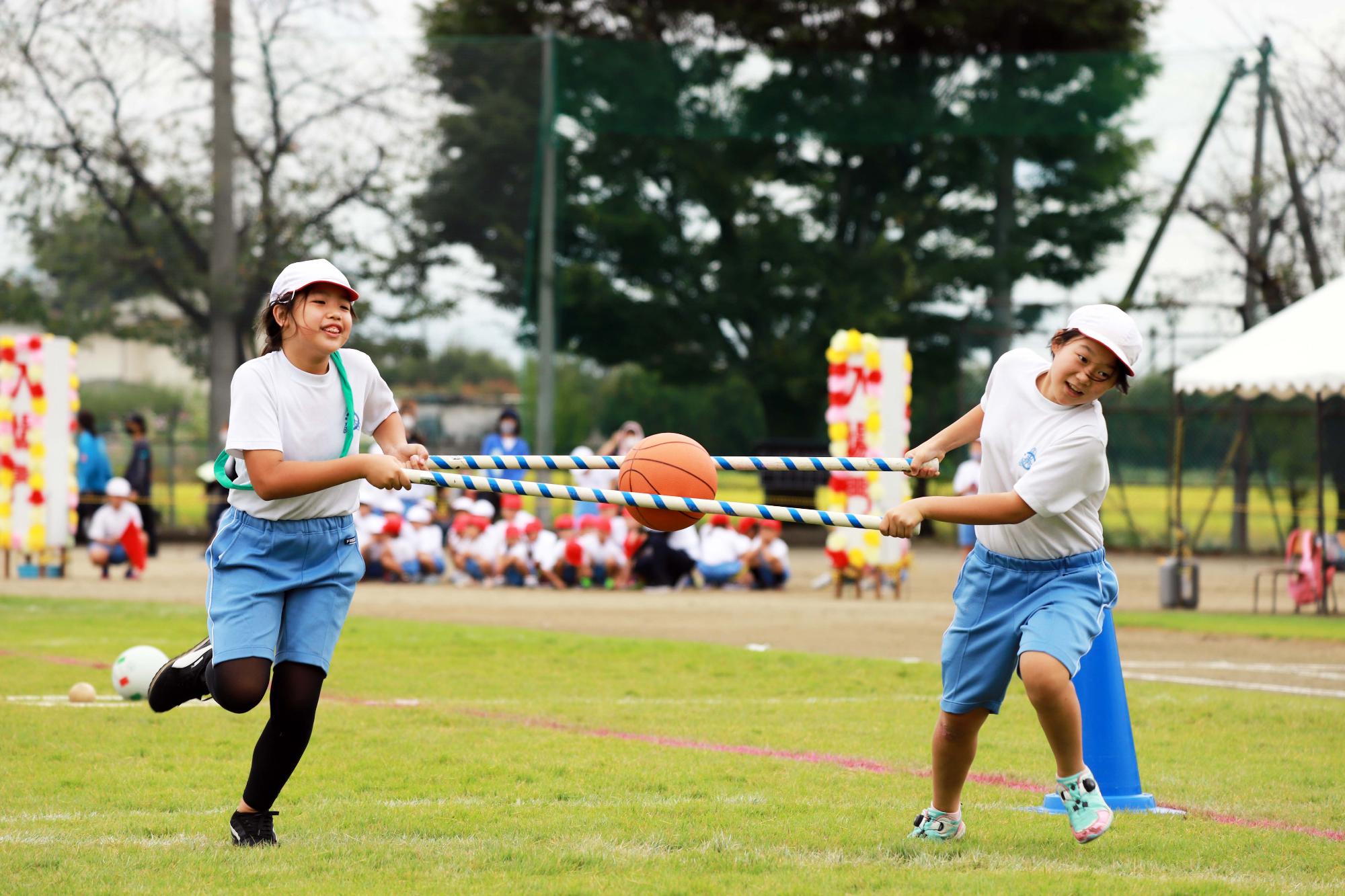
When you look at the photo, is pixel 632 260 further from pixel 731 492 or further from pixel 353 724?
pixel 353 724

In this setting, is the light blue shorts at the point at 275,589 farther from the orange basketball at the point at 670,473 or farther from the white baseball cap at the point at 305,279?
the orange basketball at the point at 670,473

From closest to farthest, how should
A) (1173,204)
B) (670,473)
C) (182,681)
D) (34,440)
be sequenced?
(182,681) → (670,473) → (34,440) → (1173,204)

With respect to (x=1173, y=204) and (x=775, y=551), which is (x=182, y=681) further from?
(x=1173, y=204)

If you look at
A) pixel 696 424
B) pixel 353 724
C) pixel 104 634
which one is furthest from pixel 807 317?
pixel 353 724

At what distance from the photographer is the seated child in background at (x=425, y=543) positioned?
19.5 metres

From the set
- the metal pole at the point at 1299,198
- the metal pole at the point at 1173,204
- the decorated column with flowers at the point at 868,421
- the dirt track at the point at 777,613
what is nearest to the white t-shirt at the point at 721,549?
the dirt track at the point at 777,613

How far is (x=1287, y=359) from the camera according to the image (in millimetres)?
16125

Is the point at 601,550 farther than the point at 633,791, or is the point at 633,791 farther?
the point at 601,550

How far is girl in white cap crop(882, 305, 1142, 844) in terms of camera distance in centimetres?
521

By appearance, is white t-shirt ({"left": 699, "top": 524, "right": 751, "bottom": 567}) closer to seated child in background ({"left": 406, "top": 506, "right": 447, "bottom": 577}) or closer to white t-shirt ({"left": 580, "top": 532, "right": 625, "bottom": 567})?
white t-shirt ({"left": 580, "top": 532, "right": 625, "bottom": 567})

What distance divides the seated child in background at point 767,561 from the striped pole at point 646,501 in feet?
42.5

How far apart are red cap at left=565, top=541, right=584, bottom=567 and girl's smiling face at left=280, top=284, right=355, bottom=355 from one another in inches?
528

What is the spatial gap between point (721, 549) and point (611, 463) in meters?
12.4

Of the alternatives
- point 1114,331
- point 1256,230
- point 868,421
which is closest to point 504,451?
point 868,421
